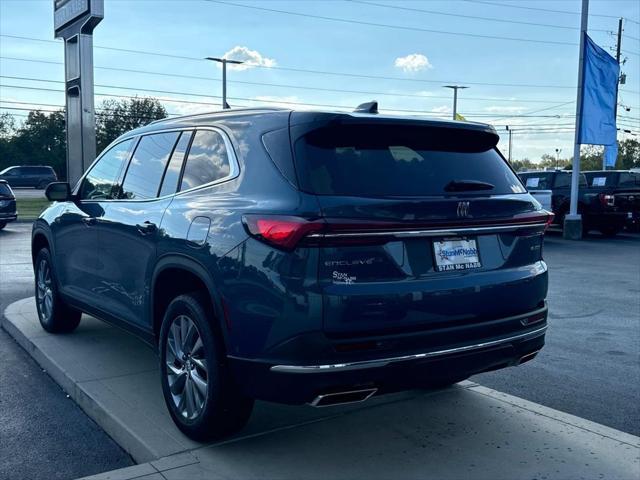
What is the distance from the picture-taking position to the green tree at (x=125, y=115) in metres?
77.0

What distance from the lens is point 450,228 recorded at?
365 centimetres

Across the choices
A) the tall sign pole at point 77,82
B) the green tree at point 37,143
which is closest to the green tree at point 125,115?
the green tree at point 37,143

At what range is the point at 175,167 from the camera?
181 inches

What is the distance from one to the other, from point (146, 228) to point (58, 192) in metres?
2.01

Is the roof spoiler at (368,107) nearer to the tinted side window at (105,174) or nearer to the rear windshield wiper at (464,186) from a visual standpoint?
the rear windshield wiper at (464,186)

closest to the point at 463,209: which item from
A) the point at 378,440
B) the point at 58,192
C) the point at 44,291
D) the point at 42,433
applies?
the point at 378,440

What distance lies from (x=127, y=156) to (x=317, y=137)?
2328 mm

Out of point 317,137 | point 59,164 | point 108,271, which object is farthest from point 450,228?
point 59,164

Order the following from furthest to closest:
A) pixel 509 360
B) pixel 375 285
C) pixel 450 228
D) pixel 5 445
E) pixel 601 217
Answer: pixel 601 217 → pixel 5 445 → pixel 509 360 → pixel 450 228 → pixel 375 285

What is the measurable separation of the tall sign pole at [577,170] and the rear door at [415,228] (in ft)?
55.0

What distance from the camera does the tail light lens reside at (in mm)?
3303

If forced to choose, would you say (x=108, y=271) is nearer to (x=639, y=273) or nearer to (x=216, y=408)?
(x=216, y=408)

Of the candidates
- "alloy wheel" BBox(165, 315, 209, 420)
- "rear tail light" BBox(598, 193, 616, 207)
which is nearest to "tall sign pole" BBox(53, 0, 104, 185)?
"alloy wheel" BBox(165, 315, 209, 420)

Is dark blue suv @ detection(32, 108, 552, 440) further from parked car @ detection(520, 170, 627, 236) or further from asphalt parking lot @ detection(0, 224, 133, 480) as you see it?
parked car @ detection(520, 170, 627, 236)
